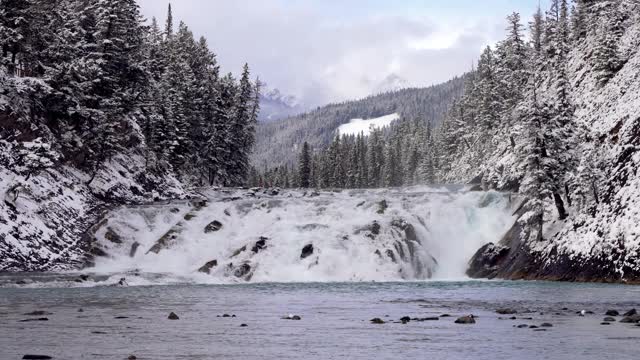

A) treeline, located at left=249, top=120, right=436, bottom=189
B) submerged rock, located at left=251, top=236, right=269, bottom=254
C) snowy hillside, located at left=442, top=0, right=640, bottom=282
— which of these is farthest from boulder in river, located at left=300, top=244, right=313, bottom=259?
treeline, located at left=249, top=120, right=436, bottom=189

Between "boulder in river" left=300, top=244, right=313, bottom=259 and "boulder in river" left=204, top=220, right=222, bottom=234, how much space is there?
30.6ft

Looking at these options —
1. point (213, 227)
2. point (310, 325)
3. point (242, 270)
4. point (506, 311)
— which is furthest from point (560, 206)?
point (310, 325)

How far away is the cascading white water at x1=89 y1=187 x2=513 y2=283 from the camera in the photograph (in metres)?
52.4

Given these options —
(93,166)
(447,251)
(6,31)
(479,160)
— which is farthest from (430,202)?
(479,160)

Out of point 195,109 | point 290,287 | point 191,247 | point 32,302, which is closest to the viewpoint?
point 32,302

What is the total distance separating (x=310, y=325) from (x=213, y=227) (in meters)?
37.8

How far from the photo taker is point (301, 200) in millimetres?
65125

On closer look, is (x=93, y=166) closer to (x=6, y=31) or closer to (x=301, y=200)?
(x=6, y=31)

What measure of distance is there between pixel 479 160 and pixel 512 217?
2148 inches

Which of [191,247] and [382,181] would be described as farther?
[382,181]

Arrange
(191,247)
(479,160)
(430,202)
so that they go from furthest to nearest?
(479,160)
(430,202)
(191,247)

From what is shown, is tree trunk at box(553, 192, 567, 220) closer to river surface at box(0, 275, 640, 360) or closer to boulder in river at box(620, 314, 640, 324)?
river surface at box(0, 275, 640, 360)

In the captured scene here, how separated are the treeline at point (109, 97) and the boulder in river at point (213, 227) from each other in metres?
11.2

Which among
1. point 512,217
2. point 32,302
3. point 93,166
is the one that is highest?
point 93,166
